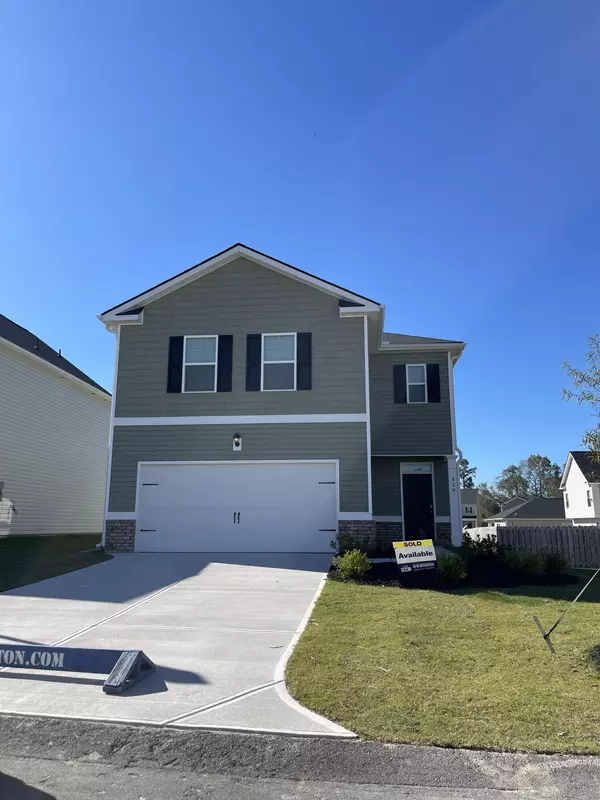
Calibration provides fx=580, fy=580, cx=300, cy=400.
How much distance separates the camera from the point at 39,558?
498 inches

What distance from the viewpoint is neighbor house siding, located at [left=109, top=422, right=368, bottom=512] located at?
13656 mm

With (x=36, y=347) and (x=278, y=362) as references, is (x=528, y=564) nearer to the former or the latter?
(x=278, y=362)

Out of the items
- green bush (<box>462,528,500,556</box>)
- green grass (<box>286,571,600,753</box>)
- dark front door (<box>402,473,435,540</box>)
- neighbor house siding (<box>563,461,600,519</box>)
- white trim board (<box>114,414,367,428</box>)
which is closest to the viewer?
Result: green grass (<box>286,571,600,753</box>)

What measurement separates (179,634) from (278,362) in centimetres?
875

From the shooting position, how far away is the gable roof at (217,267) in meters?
14.6

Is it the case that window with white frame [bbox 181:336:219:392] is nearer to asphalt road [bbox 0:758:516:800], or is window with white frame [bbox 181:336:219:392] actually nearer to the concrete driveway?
the concrete driveway

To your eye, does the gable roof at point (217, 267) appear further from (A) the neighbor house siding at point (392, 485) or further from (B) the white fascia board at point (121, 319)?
(A) the neighbor house siding at point (392, 485)

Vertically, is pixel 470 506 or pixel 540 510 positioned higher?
pixel 470 506

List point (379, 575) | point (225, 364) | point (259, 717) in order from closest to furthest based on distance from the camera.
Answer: point (259, 717)
point (379, 575)
point (225, 364)

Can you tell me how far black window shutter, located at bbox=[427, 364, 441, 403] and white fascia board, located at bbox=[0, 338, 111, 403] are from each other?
11961mm

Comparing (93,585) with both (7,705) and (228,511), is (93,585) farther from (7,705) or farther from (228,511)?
(7,705)

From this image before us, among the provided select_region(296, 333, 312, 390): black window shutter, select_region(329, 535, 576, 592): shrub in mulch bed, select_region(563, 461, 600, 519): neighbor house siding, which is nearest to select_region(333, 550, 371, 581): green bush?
select_region(329, 535, 576, 592): shrub in mulch bed

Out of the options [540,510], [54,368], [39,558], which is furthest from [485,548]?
[540,510]

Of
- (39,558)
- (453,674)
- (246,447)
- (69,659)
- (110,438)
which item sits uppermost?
(110,438)
